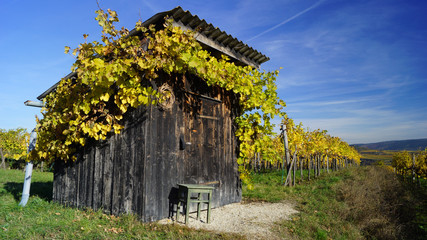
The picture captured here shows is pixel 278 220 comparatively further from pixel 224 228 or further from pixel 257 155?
pixel 257 155

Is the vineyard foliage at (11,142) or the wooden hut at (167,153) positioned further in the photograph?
the vineyard foliage at (11,142)

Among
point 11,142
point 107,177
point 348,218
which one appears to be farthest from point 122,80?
point 11,142

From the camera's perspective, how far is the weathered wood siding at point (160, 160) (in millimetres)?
4297

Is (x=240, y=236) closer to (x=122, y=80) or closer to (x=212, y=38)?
(x=122, y=80)

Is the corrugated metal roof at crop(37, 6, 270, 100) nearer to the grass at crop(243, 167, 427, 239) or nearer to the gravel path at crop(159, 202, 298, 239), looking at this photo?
the gravel path at crop(159, 202, 298, 239)

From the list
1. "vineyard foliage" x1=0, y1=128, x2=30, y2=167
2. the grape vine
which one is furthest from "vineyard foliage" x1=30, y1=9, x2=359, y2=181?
"vineyard foliage" x1=0, y1=128, x2=30, y2=167

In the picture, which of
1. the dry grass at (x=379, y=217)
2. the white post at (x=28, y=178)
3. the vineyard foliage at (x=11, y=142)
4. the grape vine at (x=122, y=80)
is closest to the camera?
the grape vine at (x=122, y=80)

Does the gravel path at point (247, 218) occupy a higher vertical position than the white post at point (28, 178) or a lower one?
lower

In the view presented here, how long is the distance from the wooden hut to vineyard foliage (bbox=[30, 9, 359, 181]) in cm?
27

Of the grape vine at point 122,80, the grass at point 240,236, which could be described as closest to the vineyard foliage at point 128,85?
the grape vine at point 122,80

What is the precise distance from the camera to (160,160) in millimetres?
4426

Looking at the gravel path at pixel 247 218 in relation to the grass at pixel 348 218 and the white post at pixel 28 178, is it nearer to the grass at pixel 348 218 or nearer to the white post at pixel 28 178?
the grass at pixel 348 218

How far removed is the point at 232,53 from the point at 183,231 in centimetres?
407

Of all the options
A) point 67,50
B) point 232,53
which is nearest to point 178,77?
point 232,53
